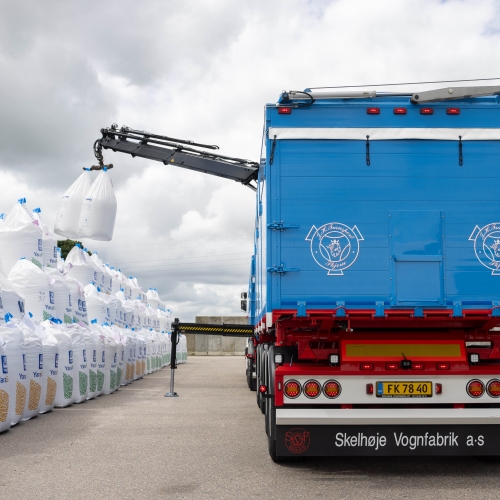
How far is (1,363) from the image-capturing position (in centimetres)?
778

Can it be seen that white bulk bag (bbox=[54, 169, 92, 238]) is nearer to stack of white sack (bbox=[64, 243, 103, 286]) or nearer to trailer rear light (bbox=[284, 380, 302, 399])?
stack of white sack (bbox=[64, 243, 103, 286])

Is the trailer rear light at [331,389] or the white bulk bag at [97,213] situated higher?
the white bulk bag at [97,213]

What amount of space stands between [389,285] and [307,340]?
0.83 metres

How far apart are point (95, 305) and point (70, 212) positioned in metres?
3.30

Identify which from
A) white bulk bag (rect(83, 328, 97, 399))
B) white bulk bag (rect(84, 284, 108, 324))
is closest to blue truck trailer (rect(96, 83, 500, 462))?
white bulk bag (rect(83, 328, 97, 399))

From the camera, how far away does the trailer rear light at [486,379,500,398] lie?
5.45 metres

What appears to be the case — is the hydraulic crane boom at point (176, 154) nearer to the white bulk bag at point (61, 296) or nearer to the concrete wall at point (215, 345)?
the white bulk bag at point (61, 296)

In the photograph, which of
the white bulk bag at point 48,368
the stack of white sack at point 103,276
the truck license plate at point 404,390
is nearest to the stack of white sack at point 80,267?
the stack of white sack at point 103,276

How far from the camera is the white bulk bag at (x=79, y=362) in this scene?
36.2 ft

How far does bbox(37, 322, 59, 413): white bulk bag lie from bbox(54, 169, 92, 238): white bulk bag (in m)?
2.27

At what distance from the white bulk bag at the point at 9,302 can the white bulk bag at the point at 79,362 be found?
1905 mm

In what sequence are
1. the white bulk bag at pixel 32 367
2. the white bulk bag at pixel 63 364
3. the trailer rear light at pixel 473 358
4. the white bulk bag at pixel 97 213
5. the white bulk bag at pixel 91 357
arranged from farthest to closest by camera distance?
the white bulk bag at pixel 97 213 < the white bulk bag at pixel 91 357 < the white bulk bag at pixel 63 364 < the white bulk bag at pixel 32 367 < the trailer rear light at pixel 473 358

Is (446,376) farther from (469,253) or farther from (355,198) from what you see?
(355,198)

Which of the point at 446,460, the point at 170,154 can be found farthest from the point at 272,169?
the point at 170,154
